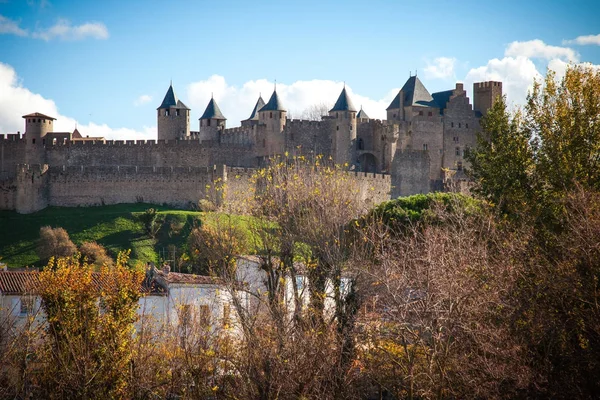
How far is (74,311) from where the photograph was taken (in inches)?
877

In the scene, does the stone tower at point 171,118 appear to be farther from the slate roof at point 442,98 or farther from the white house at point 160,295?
the white house at point 160,295

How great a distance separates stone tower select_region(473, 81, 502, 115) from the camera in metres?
67.8

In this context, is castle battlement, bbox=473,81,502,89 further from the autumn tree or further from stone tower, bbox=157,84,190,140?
the autumn tree

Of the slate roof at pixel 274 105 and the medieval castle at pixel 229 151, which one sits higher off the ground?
the slate roof at pixel 274 105

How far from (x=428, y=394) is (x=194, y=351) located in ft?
20.1

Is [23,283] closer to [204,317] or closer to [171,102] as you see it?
[204,317]

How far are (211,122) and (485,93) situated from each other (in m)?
21.3

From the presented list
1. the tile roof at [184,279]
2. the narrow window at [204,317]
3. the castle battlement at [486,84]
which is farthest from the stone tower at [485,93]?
the narrow window at [204,317]

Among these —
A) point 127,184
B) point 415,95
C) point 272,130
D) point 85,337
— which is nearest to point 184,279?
point 85,337

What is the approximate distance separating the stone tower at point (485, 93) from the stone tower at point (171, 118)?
73.7 feet

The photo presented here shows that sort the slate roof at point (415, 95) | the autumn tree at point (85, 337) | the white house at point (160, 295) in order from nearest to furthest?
the autumn tree at point (85, 337)
the white house at point (160, 295)
the slate roof at point (415, 95)

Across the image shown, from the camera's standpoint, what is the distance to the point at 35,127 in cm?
6166

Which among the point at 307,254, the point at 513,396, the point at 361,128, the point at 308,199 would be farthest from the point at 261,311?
the point at 361,128

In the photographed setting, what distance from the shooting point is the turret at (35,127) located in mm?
61438
